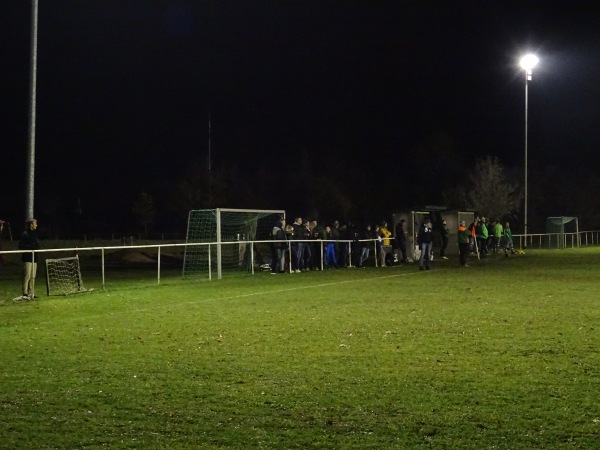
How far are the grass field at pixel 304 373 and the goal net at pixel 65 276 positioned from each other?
2.49 meters

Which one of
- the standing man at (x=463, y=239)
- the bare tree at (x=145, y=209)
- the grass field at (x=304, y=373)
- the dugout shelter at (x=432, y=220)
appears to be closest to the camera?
the grass field at (x=304, y=373)

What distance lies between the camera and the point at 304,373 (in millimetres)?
8219

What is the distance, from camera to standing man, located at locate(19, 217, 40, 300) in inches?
659

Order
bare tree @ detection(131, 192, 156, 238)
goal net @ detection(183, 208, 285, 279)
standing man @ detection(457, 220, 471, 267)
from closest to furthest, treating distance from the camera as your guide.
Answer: goal net @ detection(183, 208, 285, 279), standing man @ detection(457, 220, 471, 267), bare tree @ detection(131, 192, 156, 238)

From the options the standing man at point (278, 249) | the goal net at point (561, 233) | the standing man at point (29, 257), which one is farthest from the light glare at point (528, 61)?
the standing man at point (29, 257)

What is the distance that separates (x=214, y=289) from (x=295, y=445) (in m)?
13.7

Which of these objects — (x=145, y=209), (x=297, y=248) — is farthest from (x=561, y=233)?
(x=145, y=209)

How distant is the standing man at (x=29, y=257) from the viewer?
1675 centimetres

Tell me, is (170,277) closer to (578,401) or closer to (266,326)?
(266,326)

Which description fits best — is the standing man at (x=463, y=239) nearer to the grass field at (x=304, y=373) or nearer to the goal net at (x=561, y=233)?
the grass field at (x=304, y=373)

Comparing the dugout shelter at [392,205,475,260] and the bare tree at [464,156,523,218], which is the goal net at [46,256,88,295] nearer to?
the dugout shelter at [392,205,475,260]

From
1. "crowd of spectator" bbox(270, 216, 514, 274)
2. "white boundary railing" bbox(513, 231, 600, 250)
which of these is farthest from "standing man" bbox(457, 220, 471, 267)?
"white boundary railing" bbox(513, 231, 600, 250)

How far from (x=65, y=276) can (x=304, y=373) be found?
12.3 meters

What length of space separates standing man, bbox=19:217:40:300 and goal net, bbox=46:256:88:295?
1297 millimetres
